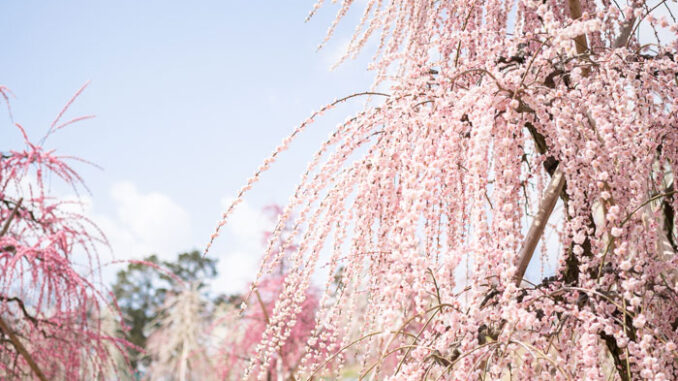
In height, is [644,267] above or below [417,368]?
above

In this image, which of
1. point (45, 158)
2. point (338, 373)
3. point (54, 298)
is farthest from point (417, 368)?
point (45, 158)

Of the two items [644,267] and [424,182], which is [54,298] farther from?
[644,267]

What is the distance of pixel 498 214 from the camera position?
126cm

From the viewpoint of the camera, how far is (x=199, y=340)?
11812 mm

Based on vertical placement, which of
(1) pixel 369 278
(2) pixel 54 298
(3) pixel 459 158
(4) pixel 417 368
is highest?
(2) pixel 54 298

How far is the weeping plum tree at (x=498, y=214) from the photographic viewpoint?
1.23 metres

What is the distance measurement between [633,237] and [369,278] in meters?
0.69

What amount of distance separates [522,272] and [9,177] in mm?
2225

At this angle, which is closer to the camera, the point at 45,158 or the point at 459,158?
the point at 459,158

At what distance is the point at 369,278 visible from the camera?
163cm

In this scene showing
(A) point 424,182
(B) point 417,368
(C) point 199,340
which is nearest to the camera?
(A) point 424,182

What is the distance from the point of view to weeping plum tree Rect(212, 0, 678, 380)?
1.23 metres

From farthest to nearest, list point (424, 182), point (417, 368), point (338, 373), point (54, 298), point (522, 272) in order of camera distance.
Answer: point (54, 298)
point (522, 272)
point (338, 373)
point (417, 368)
point (424, 182)

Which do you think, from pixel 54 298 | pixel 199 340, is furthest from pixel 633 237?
pixel 199 340
